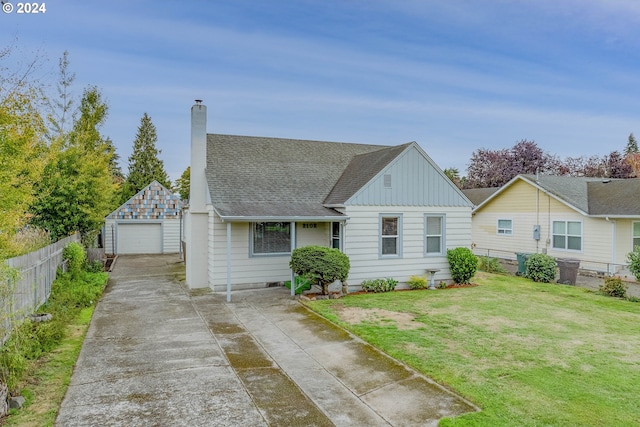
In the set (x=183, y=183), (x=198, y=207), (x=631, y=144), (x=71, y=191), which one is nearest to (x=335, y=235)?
(x=198, y=207)

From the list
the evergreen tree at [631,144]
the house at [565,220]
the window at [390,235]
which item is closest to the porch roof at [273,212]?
the window at [390,235]

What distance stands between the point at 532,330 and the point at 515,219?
14.0 metres

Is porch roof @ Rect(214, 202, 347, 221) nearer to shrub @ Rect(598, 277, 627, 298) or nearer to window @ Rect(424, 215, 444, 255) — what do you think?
window @ Rect(424, 215, 444, 255)

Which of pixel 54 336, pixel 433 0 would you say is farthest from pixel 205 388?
pixel 433 0

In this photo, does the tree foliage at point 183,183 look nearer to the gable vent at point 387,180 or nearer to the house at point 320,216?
the house at point 320,216

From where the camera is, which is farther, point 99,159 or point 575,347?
point 99,159

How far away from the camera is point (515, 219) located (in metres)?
21.3

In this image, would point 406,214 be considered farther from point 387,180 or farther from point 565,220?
point 565,220

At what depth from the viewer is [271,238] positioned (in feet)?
44.8

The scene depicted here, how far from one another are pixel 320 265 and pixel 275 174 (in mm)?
4750

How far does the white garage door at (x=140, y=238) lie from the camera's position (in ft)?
86.0

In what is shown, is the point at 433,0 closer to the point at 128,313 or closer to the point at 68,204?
the point at 128,313

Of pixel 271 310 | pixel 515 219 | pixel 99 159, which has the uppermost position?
pixel 99 159

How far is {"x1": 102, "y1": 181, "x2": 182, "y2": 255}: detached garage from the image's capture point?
2605 centimetres
